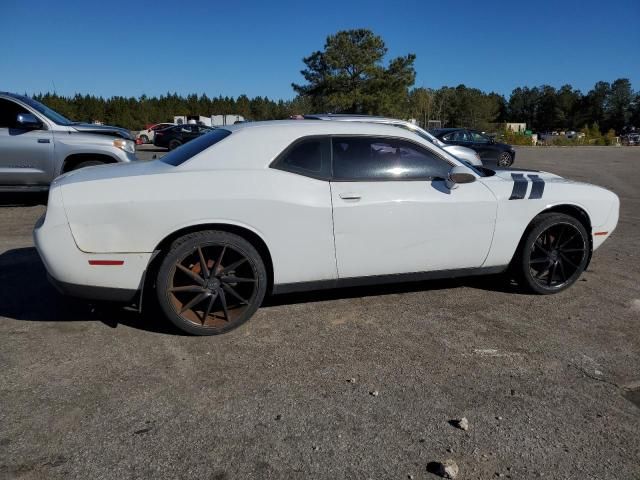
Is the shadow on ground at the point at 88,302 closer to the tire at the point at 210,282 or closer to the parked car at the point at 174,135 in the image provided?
the tire at the point at 210,282

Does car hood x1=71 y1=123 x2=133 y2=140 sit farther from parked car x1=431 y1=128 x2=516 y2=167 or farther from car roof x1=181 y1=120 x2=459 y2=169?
parked car x1=431 y1=128 x2=516 y2=167

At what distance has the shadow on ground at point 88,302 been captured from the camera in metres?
3.76

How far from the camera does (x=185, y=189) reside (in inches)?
132

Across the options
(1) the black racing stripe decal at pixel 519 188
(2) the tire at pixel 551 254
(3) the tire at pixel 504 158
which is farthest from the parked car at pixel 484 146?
(1) the black racing stripe decal at pixel 519 188

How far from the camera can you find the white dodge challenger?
3.24 metres

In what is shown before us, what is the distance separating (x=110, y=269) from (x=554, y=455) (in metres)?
2.74

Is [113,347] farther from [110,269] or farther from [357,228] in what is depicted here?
[357,228]

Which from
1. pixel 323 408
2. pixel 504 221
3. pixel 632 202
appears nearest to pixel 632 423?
pixel 323 408

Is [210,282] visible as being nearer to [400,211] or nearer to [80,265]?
[80,265]

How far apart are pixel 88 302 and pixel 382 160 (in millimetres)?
2580

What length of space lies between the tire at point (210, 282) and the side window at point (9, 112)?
612 centimetres

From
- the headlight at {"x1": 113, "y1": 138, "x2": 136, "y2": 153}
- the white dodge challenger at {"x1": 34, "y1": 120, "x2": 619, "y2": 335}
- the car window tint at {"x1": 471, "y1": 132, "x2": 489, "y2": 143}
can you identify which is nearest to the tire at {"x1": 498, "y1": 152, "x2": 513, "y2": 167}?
the car window tint at {"x1": 471, "y1": 132, "x2": 489, "y2": 143}

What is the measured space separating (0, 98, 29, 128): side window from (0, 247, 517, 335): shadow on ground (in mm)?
3615

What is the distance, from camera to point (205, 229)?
3.43m
